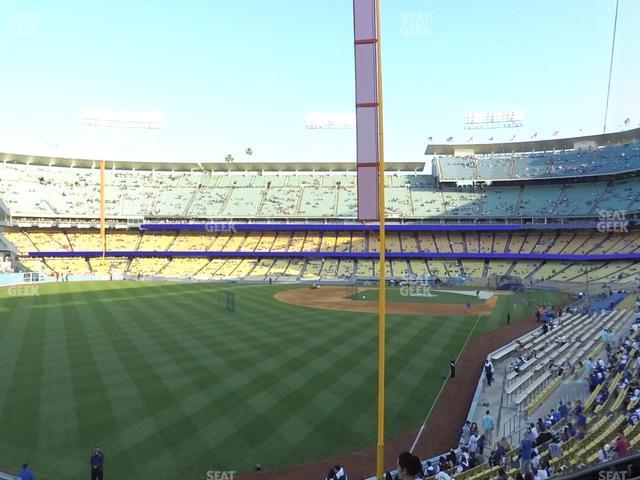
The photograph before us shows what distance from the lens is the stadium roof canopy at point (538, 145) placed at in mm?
64750

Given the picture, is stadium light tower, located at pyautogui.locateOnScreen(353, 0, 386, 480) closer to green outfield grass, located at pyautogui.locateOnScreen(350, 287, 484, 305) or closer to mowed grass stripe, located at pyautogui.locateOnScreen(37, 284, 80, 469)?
mowed grass stripe, located at pyautogui.locateOnScreen(37, 284, 80, 469)

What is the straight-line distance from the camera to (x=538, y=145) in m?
72.4

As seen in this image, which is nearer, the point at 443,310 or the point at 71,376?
the point at 71,376

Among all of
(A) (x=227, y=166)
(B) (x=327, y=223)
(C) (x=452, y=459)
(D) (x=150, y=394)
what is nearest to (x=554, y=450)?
(C) (x=452, y=459)

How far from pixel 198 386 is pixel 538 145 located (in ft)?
243

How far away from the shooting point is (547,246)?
58.8 meters

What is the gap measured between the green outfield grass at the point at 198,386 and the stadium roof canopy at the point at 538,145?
53.3 metres

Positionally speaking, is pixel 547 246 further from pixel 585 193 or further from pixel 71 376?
pixel 71 376

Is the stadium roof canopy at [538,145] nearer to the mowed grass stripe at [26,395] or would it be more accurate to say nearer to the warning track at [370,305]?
the warning track at [370,305]

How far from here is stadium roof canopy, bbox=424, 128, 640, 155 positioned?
212 ft

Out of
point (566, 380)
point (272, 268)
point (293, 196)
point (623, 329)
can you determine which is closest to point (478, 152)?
point (293, 196)

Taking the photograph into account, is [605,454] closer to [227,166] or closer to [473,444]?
[473,444]

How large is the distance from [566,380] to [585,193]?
55847 millimetres

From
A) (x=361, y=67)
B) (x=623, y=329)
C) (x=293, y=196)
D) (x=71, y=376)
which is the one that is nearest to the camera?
(x=361, y=67)
